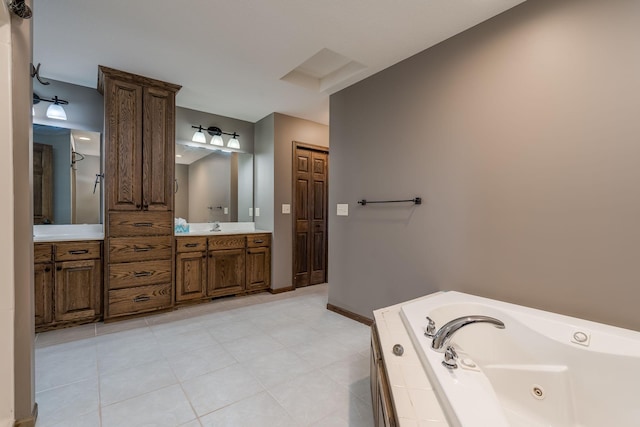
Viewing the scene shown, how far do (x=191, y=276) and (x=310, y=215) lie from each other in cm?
177

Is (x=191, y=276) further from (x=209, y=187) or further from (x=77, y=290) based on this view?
(x=209, y=187)

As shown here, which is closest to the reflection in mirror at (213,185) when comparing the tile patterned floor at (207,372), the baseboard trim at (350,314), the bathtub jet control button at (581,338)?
the tile patterned floor at (207,372)

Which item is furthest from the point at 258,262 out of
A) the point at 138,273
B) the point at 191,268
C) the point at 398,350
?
the point at 398,350

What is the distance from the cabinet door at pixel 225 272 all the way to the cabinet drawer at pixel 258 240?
0.14 metres

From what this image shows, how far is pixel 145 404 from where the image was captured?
156cm

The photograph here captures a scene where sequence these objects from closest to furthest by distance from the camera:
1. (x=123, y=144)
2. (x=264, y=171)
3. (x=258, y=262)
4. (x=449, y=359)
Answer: (x=449, y=359), (x=123, y=144), (x=258, y=262), (x=264, y=171)

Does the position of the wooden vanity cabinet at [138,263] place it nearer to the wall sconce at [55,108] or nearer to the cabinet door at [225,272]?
the cabinet door at [225,272]

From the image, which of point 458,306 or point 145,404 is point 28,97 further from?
point 458,306

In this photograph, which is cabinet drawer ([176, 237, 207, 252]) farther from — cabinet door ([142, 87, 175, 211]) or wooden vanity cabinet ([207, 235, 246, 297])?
cabinet door ([142, 87, 175, 211])

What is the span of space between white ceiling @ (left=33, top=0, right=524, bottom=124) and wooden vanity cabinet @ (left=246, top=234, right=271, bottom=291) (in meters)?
1.84

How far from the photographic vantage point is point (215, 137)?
12.5ft

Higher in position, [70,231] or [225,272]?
[70,231]

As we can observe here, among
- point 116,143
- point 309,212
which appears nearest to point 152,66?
point 116,143

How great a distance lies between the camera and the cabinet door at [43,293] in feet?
7.94
